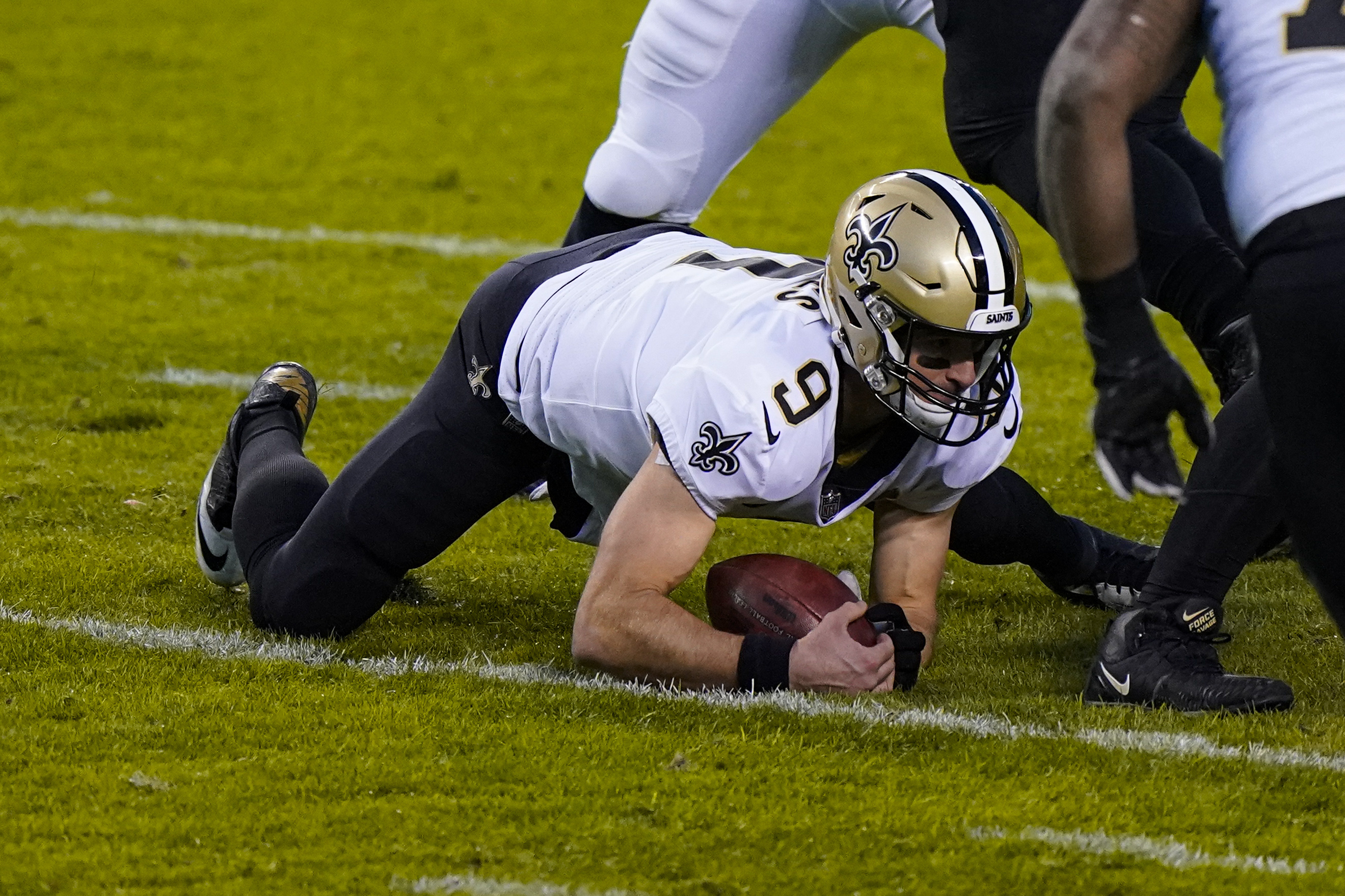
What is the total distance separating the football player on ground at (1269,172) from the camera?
1.99 m

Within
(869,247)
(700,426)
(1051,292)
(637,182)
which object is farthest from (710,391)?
(1051,292)

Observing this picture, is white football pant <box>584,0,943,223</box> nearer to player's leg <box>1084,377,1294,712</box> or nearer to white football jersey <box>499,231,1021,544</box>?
white football jersey <box>499,231,1021,544</box>

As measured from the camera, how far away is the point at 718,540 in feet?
14.8

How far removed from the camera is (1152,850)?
2.47m

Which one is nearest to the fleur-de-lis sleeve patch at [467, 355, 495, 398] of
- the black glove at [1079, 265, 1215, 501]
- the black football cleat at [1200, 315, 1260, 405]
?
the black football cleat at [1200, 315, 1260, 405]

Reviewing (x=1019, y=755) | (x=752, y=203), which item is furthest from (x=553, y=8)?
(x=1019, y=755)

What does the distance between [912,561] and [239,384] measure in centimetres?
314

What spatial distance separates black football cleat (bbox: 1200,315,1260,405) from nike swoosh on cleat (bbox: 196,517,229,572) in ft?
6.76

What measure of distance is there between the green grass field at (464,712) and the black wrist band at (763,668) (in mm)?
67

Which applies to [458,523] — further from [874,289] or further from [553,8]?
[553,8]

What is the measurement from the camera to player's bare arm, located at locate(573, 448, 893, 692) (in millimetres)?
2986

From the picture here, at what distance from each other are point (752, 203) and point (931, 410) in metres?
5.96

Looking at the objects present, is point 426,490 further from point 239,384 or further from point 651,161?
point 239,384

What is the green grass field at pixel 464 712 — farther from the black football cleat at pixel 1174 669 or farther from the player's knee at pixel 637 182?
the player's knee at pixel 637 182
